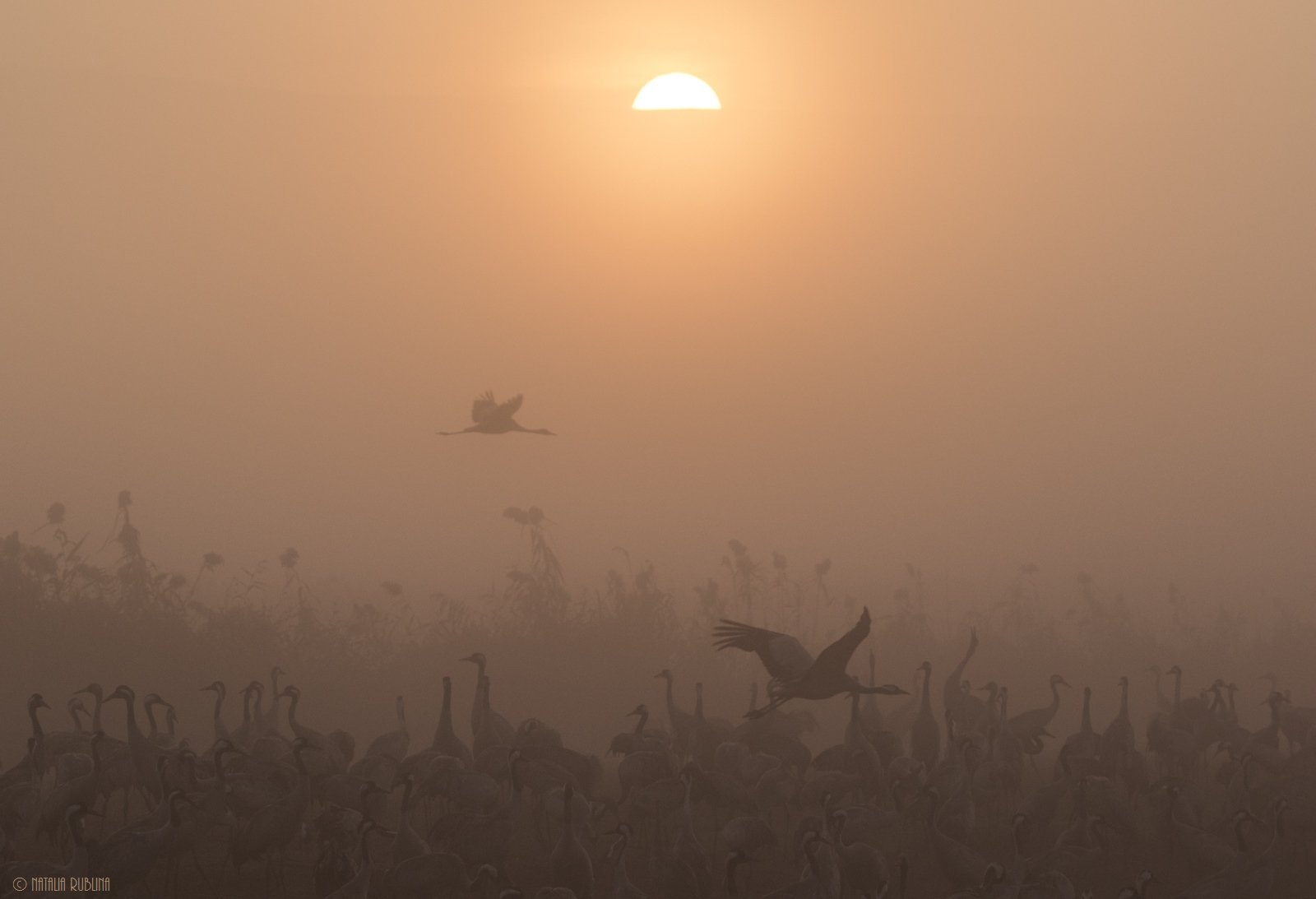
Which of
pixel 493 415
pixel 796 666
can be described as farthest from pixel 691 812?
pixel 493 415

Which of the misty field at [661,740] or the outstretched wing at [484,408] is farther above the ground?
the outstretched wing at [484,408]

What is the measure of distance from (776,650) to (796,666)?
10.1 inches

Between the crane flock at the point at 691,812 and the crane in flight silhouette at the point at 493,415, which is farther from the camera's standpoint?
the crane in flight silhouette at the point at 493,415

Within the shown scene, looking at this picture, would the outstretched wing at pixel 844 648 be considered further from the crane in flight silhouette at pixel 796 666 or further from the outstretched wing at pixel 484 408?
the outstretched wing at pixel 484 408

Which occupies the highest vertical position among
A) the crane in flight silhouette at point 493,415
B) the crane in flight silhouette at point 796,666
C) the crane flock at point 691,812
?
the crane in flight silhouette at point 493,415

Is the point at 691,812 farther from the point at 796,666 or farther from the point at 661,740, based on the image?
the point at 796,666

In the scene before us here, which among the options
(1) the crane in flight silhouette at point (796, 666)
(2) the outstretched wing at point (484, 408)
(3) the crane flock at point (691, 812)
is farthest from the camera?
(2) the outstretched wing at point (484, 408)

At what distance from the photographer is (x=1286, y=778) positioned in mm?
11219

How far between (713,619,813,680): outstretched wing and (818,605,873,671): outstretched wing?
304 millimetres

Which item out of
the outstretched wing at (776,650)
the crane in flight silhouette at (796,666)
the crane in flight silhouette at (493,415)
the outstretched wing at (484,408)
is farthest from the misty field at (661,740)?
the outstretched wing at (484,408)

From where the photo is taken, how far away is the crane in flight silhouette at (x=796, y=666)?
11.7 metres

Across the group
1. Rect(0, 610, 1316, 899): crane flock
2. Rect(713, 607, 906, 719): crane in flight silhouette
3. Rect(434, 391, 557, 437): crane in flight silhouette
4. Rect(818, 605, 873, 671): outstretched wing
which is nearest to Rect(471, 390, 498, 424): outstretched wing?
Rect(434, 391, 557, 437): crane in flight silhouette

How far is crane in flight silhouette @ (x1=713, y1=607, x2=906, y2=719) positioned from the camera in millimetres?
11688

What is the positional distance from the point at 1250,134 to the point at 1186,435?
49893 mm
